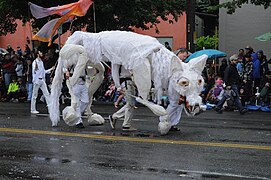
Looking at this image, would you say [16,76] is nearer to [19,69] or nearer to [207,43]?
[19,69]

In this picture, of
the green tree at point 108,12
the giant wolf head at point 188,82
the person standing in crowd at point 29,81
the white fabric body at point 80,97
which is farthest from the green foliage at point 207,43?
the giant wolf head at point 188,82

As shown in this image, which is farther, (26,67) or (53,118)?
(26,67)

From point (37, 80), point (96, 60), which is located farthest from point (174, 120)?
point (37, 80)

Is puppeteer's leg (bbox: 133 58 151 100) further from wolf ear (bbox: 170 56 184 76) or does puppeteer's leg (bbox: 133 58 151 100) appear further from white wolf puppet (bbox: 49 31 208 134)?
wolf ear (bbox: 170 56 184 76)

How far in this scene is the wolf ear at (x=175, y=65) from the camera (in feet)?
33.5

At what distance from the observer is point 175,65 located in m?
10.2

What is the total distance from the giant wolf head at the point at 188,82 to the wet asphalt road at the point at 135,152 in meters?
0.66

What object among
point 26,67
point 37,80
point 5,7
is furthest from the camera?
point 5,7

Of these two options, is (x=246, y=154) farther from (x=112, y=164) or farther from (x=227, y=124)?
(x=227, y=124)

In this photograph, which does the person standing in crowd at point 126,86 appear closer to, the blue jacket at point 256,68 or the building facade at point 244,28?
the blue jacket at point 256,68

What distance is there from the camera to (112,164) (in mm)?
7828

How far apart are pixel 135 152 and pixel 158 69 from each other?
7.27 feet

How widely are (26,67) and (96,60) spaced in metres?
11.3

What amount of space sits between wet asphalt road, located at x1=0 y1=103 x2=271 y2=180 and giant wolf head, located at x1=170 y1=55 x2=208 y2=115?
2.16 ft
